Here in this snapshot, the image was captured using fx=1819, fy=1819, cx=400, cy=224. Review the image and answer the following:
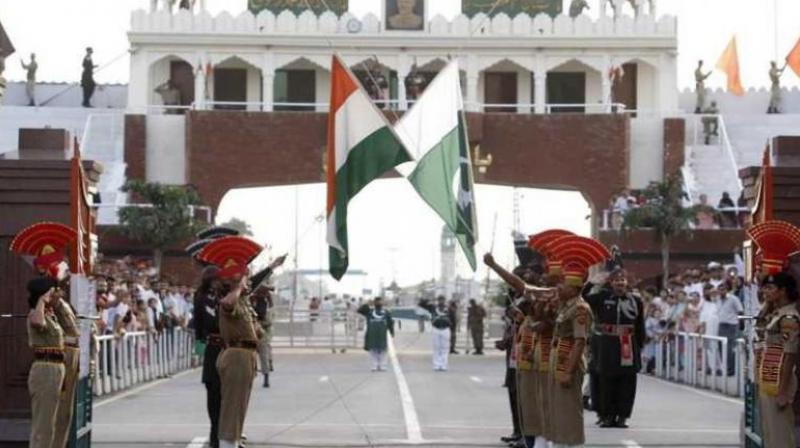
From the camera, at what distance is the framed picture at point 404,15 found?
189 ft

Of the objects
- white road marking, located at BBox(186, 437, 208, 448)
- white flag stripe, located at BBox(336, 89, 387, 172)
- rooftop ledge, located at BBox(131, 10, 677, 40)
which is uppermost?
rooftop ledge, located at BBox(131, 10, 677, 40)

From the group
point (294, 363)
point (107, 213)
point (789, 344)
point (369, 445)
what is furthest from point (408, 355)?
point (789, 344)

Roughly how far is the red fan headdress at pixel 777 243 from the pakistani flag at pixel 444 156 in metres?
4.11

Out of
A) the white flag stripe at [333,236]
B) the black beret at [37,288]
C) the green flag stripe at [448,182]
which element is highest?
the green flag stripe at [448,182]

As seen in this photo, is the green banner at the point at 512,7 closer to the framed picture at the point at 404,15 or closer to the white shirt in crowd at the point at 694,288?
the framed picture at the point at 404,15

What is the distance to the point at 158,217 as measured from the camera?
163 ft

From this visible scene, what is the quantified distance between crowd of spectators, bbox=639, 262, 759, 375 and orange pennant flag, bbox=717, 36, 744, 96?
2043 cm

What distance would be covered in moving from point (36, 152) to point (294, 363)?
982 inches

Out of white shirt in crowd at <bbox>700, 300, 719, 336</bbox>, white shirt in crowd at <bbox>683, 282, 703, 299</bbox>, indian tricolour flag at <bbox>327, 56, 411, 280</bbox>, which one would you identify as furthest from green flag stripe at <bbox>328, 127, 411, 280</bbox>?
white shirt in crowd at <bbox>683, 282, 703, 299</bbox>

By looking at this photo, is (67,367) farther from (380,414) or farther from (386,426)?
(380,414)

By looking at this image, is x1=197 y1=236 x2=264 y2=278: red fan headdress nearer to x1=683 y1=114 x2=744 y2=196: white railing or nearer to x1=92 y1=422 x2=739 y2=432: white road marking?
x1=92 y1=422 x2=739 y2=432: white road marking

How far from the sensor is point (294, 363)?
40.7 m

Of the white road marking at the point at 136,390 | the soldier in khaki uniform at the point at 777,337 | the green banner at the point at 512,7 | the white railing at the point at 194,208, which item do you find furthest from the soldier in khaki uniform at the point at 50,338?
the green banner at the point at 512,7

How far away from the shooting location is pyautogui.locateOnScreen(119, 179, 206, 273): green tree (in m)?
49.4
